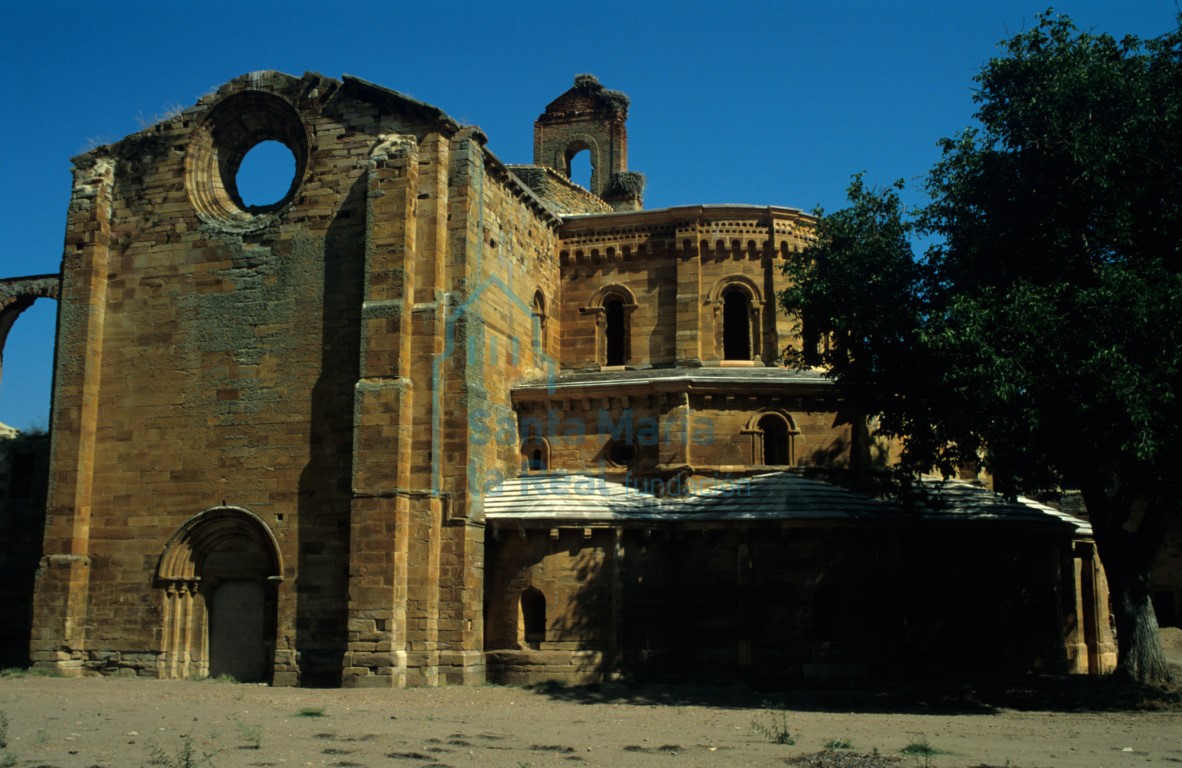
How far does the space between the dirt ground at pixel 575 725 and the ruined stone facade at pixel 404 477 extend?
1.45 meters

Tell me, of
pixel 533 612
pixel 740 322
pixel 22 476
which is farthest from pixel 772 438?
pixel 22 476

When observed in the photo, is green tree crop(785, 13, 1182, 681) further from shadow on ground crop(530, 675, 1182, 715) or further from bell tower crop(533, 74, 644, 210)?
bell tower crop(533, 74, 644, 210)

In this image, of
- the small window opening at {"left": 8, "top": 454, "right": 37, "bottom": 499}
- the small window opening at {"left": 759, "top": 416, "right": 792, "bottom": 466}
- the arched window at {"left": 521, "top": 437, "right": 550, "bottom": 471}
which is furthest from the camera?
the small window opening at {"left": 8, "top": 454, "right": 37, "bottom": 499}


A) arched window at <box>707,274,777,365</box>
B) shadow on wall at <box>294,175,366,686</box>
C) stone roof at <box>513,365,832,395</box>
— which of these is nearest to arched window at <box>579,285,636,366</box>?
stone roof at <box>513,365,832,395</box>

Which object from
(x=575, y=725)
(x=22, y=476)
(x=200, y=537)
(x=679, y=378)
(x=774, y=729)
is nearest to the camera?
(x=774, y=729)

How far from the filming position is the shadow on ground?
65.4ft

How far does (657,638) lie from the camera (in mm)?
24094

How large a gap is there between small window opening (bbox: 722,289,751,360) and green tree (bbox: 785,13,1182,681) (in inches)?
293

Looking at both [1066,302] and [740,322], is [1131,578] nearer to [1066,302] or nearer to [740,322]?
[1066,302]

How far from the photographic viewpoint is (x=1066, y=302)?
64.2 feet

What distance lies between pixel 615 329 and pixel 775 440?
236 inches

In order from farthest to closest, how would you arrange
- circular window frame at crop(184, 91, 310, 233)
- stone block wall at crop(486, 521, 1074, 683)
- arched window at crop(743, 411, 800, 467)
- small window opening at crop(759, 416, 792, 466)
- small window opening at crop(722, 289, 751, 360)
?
small window opening at crop(722, 289, 751, 360)
small window opening at crop(759, 416, 792, 466)
arched window at crop(743, 411, 800, 467)
circular window frame at crop(184, 91, 310, 233)
stone block wall at crop(486, 521, 1074, 683)

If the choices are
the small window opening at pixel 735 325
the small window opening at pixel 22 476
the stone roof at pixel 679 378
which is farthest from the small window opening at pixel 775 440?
the small window opening at pixel 22 476

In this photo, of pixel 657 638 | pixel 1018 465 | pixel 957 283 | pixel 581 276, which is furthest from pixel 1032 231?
pixel 581 276
